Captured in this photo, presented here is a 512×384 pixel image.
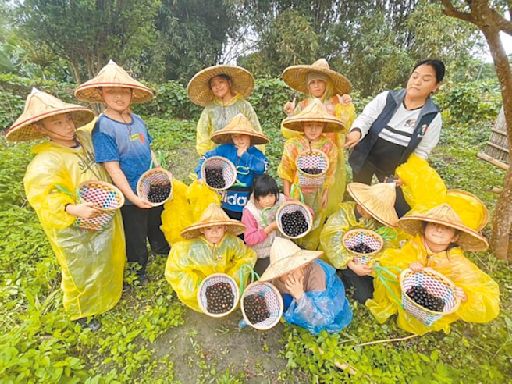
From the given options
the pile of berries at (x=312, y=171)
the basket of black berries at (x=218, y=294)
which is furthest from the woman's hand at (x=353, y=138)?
the basket of black berries at (x=218, y=294)

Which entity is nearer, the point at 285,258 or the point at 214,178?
the point at 285,258

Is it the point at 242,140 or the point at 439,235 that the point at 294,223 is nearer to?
the point at 242,140

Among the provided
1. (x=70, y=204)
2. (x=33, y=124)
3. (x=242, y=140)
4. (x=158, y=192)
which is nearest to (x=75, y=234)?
(x=70, y=204)

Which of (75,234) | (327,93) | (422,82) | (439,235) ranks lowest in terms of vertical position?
(75,234)

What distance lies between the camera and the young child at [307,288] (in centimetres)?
195

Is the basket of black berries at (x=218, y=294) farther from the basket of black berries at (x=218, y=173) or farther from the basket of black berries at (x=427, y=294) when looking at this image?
the basket of black berries at (x=427, y=294)

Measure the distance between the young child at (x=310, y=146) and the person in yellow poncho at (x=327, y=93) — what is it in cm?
27

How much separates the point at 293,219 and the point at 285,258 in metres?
A: 0.50

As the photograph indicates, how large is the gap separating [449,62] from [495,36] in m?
11.7

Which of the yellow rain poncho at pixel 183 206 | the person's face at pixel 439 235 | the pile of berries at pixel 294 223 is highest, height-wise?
the person's face at pixel 439 235

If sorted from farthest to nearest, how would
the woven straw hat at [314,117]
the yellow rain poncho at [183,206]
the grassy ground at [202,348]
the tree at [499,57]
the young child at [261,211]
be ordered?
the yellow rain poncho at [183,206] < the young child at [261,211] < the tree at [499,57] < the woven straw hat at [314,117] < the grassy ground at [202,348]

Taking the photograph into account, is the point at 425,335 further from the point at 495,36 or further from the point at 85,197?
the point at 85,197

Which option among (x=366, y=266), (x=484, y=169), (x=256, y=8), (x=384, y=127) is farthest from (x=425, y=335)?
(x=256, y=8)

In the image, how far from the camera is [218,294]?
6.90 ft
